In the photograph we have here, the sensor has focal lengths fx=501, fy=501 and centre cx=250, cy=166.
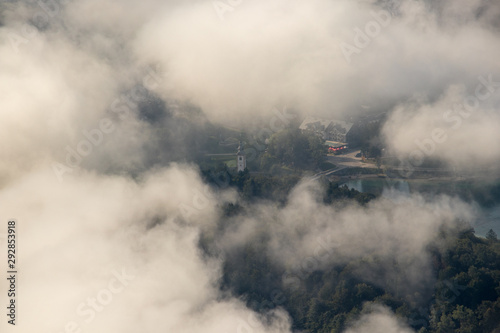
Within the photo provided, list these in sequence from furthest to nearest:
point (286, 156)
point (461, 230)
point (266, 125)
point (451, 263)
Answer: point (266, 125) < point (286, 156) < point (461, 230) < point (451, 263)

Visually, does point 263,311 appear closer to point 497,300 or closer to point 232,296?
point 232,296

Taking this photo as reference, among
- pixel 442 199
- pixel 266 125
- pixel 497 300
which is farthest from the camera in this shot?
pixel 266 125

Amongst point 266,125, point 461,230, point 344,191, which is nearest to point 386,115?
point 266,125

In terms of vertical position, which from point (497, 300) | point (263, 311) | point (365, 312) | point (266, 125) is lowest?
point (497, 300)

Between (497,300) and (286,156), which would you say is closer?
(497,300)

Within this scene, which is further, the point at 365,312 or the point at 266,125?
the point at 266,125

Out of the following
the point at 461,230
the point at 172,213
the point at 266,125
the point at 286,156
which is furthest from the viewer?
the point at 266,125

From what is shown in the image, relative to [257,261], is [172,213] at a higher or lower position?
higher

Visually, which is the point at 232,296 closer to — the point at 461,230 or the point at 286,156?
the point at 461,230

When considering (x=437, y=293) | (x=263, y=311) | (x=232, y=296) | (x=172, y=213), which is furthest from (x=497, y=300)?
(x=172, y=213)
